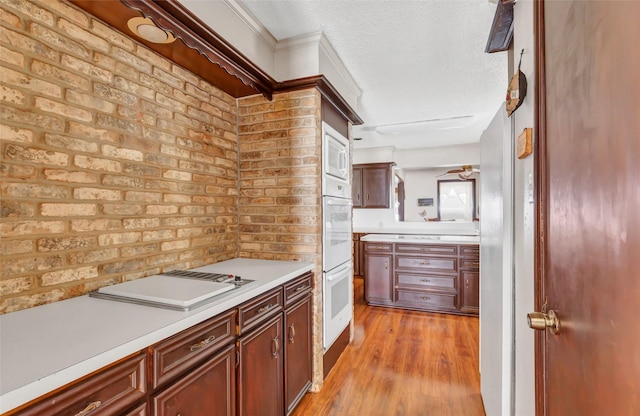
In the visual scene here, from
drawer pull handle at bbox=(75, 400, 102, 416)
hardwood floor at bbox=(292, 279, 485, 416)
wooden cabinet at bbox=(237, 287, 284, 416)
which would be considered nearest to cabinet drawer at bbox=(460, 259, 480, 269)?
hardwood floor at bbox=(292, 279, 485, 416)

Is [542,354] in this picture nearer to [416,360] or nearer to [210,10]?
Result: [416,360]

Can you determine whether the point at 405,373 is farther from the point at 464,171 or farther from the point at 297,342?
the point at 464,171

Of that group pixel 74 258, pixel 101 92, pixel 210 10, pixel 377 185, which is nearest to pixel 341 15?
pixel 210 10

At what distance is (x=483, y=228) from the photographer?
1.93 meters

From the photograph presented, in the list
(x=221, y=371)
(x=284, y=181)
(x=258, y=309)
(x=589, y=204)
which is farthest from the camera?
(x=284, y=181)

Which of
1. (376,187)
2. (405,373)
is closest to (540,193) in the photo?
(405,373)

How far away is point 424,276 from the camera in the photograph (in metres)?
3.74

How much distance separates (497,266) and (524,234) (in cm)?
38

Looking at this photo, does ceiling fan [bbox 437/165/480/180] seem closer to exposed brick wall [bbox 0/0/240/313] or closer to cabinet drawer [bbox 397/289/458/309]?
cabinet drawer [bbox 397/289/458/309]

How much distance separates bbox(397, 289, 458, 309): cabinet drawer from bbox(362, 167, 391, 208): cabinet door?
1.82 meters

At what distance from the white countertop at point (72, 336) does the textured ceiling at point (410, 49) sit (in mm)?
→ 1693

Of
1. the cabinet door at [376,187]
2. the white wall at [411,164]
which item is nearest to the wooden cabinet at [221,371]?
the cabinet door at [376,187]

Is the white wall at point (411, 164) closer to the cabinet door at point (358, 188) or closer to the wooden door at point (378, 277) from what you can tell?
the cabinet door at point (358, 188)

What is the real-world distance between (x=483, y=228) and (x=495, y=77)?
5.25 feet
